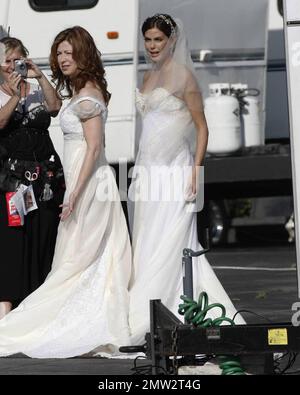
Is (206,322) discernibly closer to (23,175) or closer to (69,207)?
(69,207)

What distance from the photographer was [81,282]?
8.88 meters

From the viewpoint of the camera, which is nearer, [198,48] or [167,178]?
[167,178]

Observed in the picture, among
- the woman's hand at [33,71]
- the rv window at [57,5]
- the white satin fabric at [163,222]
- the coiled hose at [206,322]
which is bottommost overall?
the coiled hose at [206,322]

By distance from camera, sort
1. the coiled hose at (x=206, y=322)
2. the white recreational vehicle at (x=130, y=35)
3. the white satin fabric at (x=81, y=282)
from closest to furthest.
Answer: the coiled hose at (x=206, y=322)
the white satin fabric at (x=81, y=282)
the white recreational vehicle at (x=130, y=35)

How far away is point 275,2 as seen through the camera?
15.4 metres

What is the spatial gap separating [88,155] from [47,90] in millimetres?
743

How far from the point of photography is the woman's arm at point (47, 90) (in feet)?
30.5

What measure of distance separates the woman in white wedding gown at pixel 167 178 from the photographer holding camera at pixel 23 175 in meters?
0.75

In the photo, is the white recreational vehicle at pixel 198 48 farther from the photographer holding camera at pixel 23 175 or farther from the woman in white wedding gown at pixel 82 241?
the woman in white wedding gown at pixel 82 241

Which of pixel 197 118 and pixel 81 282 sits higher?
pixel 197 118

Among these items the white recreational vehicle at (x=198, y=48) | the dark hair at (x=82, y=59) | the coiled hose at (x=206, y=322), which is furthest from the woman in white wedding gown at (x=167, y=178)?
the white recreational vehicle at (x=198, y=48)

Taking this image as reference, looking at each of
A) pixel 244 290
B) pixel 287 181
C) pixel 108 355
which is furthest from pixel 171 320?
pixel 287 181

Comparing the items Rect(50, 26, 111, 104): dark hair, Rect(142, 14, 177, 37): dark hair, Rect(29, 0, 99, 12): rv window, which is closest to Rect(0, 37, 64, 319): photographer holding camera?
Rect(50, 26, 111, 104): dark hair

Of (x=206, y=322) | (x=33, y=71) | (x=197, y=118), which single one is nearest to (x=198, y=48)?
(x=33, y=71)
